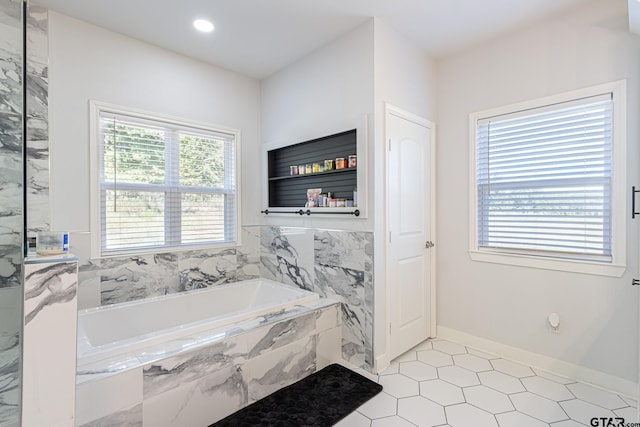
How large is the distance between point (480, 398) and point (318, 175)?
2121mm

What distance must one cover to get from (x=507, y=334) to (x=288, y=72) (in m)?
3.15

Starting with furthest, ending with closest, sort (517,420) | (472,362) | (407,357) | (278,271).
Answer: (278,271) → (407,357) → (472,362) → (517,420)

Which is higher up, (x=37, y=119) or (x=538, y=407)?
(x=37, y=119)

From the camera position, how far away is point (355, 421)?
184 centimetres

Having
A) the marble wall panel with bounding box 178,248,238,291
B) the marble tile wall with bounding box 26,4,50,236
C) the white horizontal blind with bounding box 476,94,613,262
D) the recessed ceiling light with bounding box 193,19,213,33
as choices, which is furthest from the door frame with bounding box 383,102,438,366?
the marble tile wall with bounding box 26,4,50,236

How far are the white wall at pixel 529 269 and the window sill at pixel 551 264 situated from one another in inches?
1.8

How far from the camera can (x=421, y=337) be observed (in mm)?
2900

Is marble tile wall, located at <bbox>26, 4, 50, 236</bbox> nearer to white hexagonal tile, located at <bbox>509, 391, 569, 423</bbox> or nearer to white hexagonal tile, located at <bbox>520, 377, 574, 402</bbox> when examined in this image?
white hexagonal tile, located at <bbox>509, 391, 569, 423</bbox>

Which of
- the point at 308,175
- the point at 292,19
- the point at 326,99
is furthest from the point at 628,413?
the point at 292,19

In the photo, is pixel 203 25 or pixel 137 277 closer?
pixel 203 25

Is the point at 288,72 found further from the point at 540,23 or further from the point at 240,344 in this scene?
the point at 240,344

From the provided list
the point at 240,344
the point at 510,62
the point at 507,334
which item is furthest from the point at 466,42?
the point at 240,344

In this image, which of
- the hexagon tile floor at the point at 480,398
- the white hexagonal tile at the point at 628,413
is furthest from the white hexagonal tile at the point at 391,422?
the white hexagonal tile at the point at 628,413

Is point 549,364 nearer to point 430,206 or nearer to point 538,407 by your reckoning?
point 538,407
